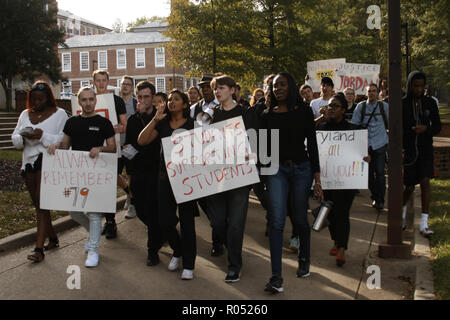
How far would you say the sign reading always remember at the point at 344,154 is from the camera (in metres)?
6.07

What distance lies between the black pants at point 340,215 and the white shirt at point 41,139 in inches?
119

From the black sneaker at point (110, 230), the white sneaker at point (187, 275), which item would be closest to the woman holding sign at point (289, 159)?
the white sneaker at point (187, 275)

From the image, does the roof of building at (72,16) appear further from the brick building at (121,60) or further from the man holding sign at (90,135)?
the man holding sign at (90,135)

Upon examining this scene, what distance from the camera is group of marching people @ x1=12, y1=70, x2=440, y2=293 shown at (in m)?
4.94

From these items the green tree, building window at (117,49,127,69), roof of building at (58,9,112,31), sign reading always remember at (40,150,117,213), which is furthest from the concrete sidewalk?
roof of building at (58,9,112,31)

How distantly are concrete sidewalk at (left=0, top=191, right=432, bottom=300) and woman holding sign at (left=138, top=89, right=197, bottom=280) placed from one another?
10.5 inches

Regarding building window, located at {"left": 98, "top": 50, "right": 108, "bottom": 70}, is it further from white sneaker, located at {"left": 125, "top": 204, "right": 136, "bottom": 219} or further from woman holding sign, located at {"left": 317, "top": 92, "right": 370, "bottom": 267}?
woman holding sign, located at {"left": 317, "top": 92, "right": 370, "bottom": 267}

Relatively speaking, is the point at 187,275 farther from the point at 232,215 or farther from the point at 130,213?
the point at 130,213

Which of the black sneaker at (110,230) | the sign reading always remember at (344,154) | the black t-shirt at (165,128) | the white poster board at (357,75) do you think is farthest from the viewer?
the white poster board at (357,75)

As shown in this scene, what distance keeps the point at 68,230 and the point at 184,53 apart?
14179 millimetres

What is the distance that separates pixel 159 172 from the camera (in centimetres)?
545

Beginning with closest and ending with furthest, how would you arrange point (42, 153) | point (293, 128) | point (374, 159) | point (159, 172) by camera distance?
point (293, 128)
point (159, 172)
point (42, 153)
point (374, 159)

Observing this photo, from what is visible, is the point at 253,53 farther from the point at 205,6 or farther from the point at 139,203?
the point at 139,203
